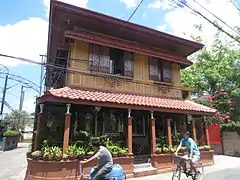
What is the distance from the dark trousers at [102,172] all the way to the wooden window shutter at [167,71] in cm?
800

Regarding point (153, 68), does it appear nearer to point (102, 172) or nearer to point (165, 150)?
point (165, 150)

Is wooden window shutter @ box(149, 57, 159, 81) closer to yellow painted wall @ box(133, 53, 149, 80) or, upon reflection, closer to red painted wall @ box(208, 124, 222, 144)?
yellow painted wall @ box(133, 53, 149, 80)

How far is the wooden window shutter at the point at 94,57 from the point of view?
9.66 metres

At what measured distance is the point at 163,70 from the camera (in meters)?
12.0

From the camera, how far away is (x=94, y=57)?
32.2 feet

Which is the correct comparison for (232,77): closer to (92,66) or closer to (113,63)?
(113,63)

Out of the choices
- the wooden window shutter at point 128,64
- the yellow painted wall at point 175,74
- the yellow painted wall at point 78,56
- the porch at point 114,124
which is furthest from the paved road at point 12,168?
the yellow painted wall at point 175,74

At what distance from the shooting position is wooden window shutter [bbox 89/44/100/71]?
9.66 meters

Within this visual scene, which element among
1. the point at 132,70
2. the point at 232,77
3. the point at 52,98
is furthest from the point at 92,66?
the point at 232,77

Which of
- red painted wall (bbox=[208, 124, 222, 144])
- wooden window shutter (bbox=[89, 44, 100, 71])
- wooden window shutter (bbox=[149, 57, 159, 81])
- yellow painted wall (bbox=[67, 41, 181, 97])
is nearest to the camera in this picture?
yellow painted wall (bbox=[67, 41, 181, 97])

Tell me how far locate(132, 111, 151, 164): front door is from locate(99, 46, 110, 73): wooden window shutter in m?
3.30

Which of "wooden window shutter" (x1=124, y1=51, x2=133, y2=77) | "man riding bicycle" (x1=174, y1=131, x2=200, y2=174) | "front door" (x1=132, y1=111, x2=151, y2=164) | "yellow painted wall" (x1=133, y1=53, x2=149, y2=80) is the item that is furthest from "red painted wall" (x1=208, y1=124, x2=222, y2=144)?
"man riding bicycle" (x1=174, y1=131, x2=200, y2=174)

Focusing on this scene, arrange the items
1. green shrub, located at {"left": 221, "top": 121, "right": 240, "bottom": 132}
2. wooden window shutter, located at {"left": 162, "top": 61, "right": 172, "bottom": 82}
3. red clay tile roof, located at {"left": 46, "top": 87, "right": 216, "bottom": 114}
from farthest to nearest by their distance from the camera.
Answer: green shrub, located at {"left": 221, "top": 121, "right": 240, "bottom": 132} → wooden window shutter, located at {"left": 162, "top": 61, "right": 172, "bottom": 82} → red clay tile roof, located at {"left": 46, "top": 87, "right": 216, "bottom": 114}

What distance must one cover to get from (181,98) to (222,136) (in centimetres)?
578
